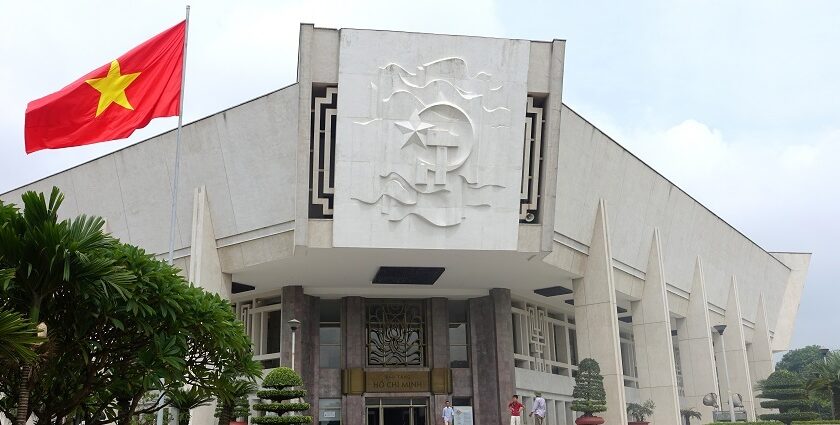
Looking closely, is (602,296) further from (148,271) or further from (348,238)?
(148,271)

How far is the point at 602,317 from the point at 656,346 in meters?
4.62

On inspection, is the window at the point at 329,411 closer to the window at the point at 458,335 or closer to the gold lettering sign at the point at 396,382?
the gold lettering sign at the point at 396,382

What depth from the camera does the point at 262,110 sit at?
28859 mm

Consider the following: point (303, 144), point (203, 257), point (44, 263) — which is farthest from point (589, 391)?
point (44, 263)

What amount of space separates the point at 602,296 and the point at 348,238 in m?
11.0

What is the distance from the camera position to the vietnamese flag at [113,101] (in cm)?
1808

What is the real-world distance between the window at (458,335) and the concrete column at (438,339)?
58 centimetres

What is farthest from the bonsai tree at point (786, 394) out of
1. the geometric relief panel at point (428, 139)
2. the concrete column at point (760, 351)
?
the geometric relief panel at point (428, 139)

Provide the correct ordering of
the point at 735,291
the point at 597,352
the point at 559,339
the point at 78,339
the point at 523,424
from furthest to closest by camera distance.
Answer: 1. the point at 735,291
2. the point at 559,339
3. the point at 523,424
4. the point at 597,352
5. the point at 78,339

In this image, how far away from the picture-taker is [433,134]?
27.8 metres

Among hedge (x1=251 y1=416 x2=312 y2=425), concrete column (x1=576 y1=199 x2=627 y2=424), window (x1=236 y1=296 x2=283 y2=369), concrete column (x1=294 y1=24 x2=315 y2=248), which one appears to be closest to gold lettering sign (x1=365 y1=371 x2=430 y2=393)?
window (x1=236 y1=296 x2=283 y2=369)

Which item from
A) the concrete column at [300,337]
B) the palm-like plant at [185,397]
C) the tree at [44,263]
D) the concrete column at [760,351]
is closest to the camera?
the tree at [44,263]

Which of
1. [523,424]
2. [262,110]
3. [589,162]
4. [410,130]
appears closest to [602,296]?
[589,162]

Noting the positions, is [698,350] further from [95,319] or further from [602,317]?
[95,319]
